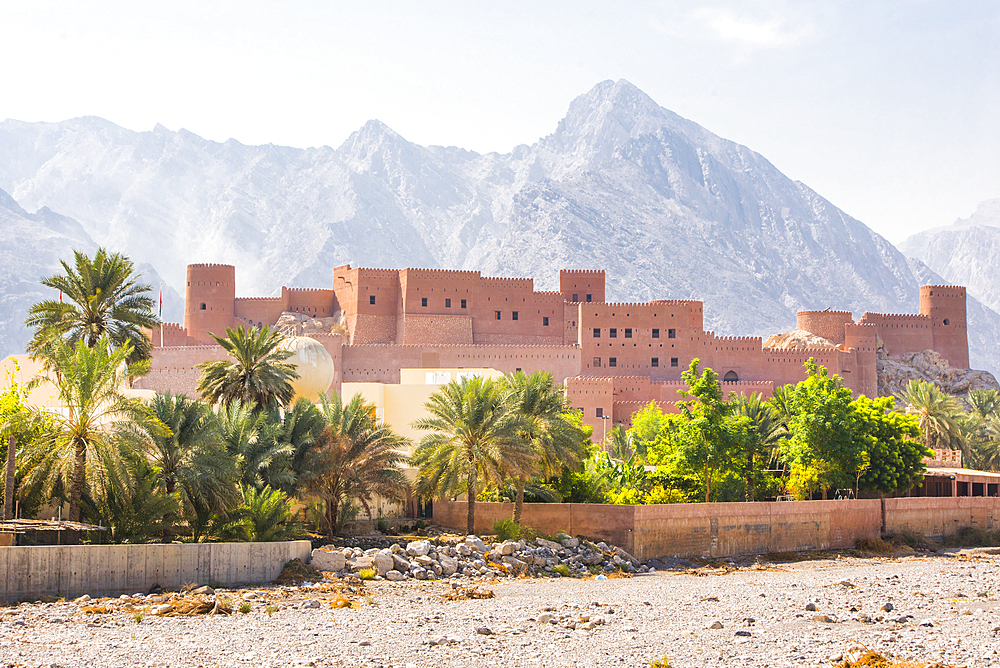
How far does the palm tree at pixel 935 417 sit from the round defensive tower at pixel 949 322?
21536 millimetres

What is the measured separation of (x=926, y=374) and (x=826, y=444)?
33.0 meters

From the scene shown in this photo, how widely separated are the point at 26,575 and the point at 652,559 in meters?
13.7

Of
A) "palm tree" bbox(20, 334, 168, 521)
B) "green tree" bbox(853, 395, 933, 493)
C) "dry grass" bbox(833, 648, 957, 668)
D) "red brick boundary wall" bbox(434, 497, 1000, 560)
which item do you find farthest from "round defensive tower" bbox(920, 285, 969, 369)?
"palm tree" bbox(20, 334, 168, 521)

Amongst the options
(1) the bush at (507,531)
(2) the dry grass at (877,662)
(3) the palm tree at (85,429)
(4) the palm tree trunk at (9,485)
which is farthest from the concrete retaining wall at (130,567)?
(2) the dry grass at (877,662)

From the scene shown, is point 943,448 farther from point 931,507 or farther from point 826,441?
point 826,441

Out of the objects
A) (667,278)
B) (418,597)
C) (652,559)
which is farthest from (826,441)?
(667,278)

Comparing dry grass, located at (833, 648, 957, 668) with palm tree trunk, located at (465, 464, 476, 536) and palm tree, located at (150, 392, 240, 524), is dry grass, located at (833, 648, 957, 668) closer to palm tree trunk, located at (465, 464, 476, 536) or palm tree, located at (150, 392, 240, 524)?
palm tree trunk, located at (465, 464, 476, 536)

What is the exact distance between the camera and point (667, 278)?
545 ft

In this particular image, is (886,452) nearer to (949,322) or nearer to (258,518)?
(258,518)

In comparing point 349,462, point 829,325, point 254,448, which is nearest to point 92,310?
point 254,448

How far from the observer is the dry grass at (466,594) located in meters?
18.8

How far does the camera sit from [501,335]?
56.1 m

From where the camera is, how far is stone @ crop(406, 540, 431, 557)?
21719 mm

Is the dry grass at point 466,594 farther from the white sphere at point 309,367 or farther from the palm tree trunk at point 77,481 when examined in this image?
the white sphere at point 309,367
